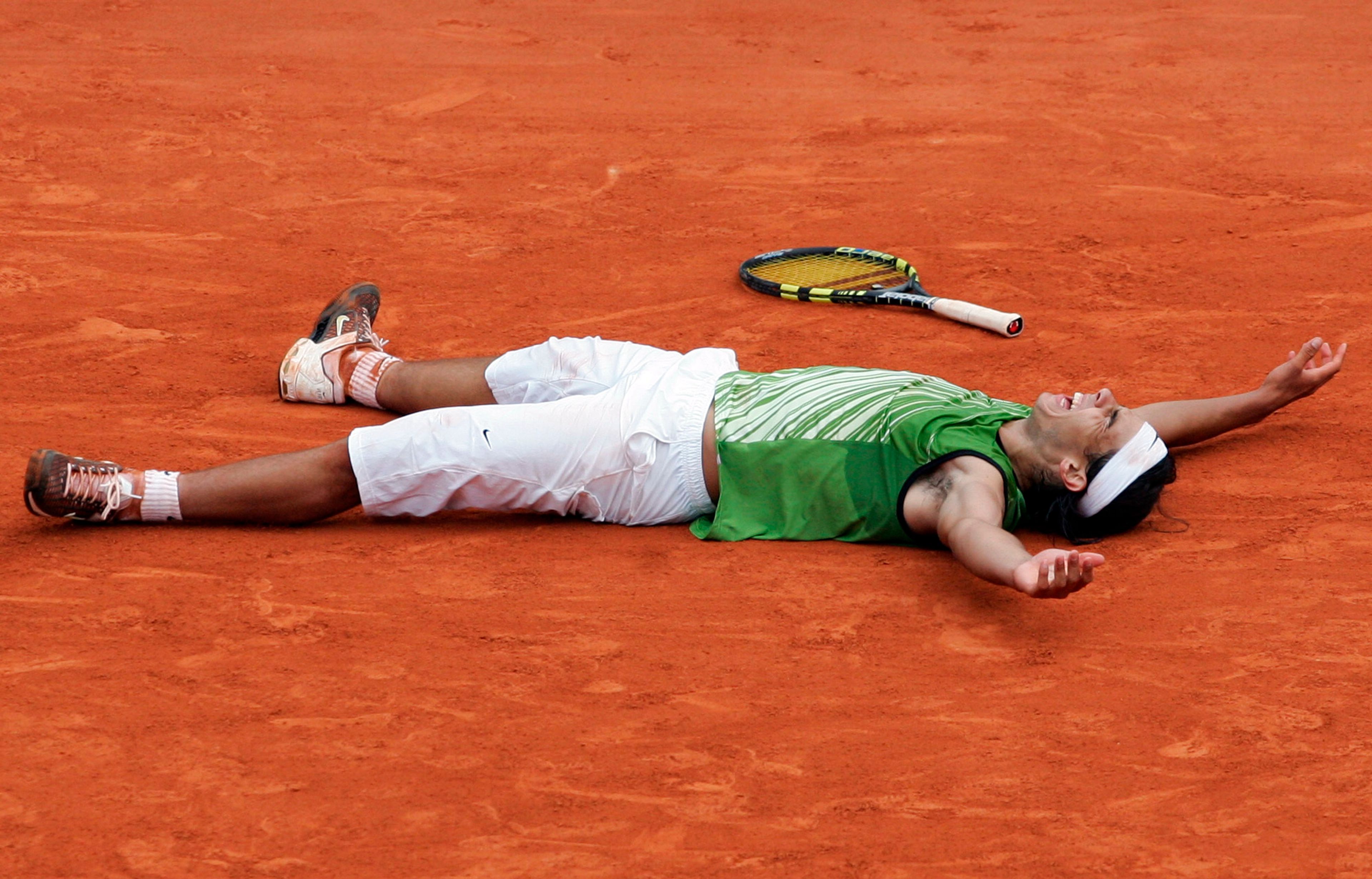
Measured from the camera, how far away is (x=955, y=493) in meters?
3.84

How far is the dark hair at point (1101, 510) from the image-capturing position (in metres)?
3.99

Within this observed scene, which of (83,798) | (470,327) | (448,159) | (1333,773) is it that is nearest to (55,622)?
(83,798)

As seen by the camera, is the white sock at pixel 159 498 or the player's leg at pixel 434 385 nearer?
the white sock at pixel 159 498

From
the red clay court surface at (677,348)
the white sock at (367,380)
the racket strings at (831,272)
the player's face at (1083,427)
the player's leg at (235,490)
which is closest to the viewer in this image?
the red clay court surface at (677,348)

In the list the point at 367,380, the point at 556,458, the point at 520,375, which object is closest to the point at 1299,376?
the point at 556,458

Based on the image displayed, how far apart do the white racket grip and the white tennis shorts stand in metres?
1.72

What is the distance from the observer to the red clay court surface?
9.80 ft

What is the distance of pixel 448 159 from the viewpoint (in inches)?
289

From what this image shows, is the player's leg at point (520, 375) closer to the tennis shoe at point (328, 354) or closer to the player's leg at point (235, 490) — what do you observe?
the tennis shoe at point (328, 354)

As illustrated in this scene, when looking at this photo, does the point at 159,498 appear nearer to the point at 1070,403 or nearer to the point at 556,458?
the point at 556,458

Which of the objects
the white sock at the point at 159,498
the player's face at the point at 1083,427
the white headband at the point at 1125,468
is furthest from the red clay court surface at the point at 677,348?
the player's face at the point at 1083,427

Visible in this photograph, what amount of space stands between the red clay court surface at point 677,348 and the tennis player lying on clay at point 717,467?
0.32 feet

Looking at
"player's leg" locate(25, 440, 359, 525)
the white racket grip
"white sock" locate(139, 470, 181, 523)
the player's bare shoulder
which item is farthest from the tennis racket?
"white sock" locate(139, 470, 181, 523)

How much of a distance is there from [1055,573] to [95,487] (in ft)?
8.08
